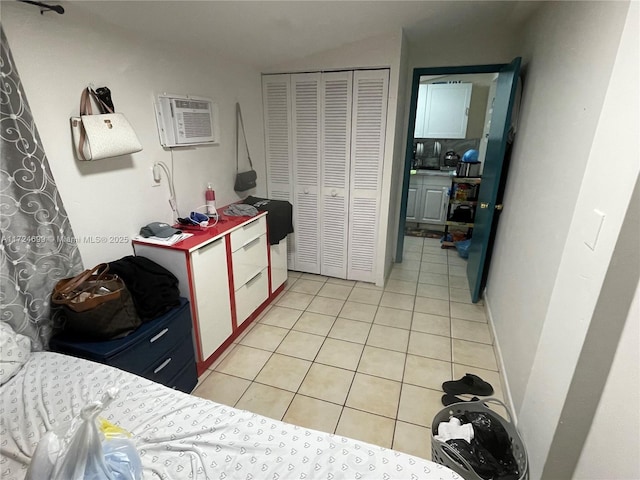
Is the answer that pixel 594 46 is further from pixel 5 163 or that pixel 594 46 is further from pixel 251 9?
pixel 5 163

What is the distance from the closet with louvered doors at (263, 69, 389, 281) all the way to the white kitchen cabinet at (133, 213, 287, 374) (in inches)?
27.5

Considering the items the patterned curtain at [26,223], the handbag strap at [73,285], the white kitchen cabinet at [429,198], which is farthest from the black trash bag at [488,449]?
the white kitchen cabinet at [429,198]

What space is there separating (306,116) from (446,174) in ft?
8.03

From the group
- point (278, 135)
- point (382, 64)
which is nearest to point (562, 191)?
point (382, 64)

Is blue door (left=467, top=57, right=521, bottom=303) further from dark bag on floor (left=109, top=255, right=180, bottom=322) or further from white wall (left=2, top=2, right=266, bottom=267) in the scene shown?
dark bag on floor (left=109, top=255, right=180, bottom=322)

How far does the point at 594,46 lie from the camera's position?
1.28 metres

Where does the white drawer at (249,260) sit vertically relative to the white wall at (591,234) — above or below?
below

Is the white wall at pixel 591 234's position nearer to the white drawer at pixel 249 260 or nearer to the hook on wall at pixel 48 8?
the white drawer at pixel 249 260

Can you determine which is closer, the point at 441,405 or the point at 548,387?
the point at 548,387

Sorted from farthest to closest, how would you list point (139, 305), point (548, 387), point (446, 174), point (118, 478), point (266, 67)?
point (446, 174) → point (266, 67) → point (139, 305) → point (548, 387) → point (118, 478)

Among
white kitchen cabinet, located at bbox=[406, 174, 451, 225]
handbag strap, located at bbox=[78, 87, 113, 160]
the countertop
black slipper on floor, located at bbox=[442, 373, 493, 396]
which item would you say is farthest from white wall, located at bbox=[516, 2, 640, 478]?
white kitchen cabinet, located at bbox=[406, 174, 451, 225]

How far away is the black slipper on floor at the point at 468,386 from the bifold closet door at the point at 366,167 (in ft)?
4.69

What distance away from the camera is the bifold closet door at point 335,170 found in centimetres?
287

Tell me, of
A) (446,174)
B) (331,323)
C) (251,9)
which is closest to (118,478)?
(331,323)
